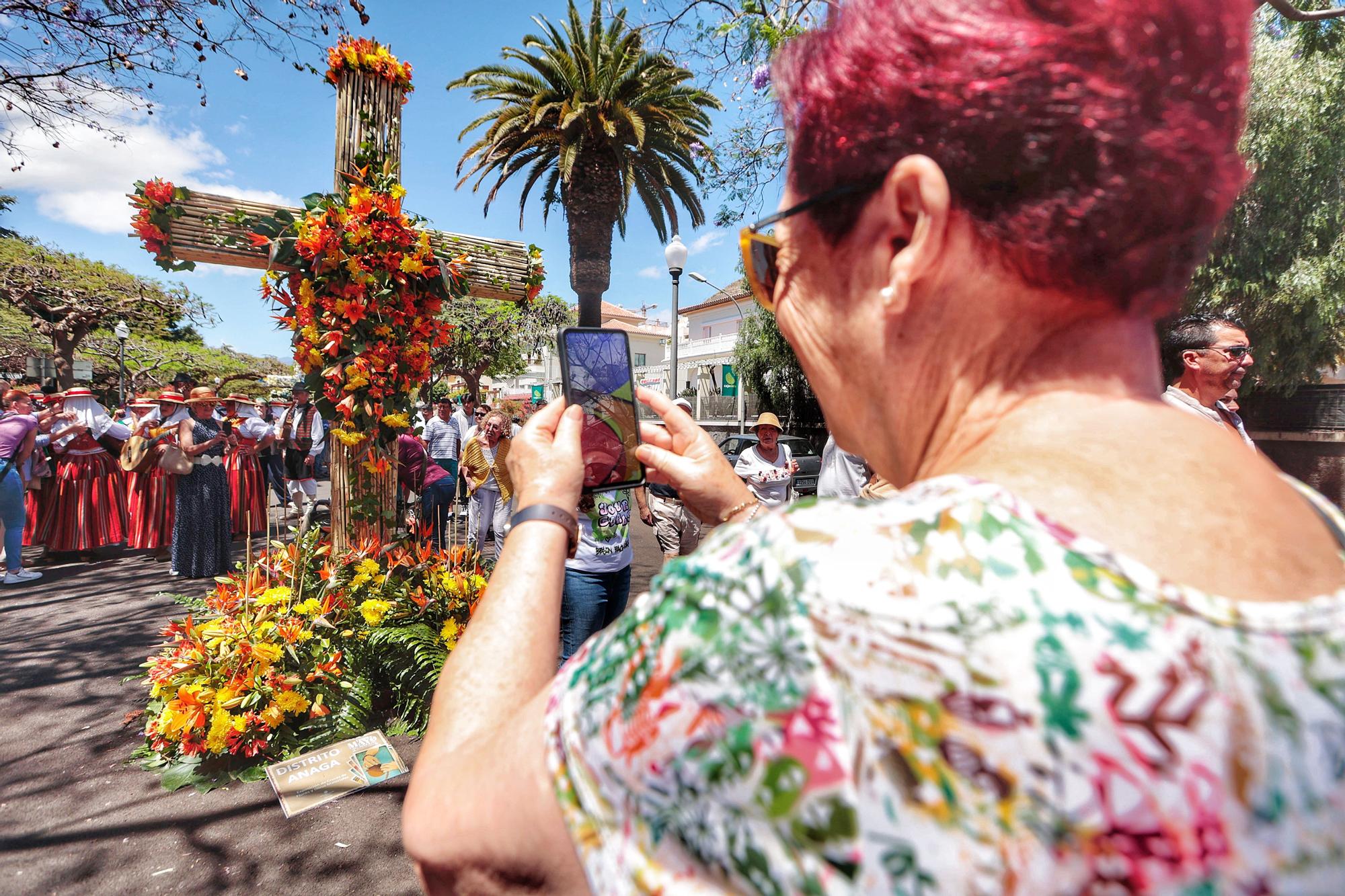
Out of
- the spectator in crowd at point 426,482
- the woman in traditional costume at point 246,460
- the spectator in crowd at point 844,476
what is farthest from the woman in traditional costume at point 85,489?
the spectator in crowd at point 844,476

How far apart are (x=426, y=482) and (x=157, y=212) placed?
13.4 feet

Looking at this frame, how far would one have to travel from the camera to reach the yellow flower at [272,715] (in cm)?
329

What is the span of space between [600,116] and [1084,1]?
33.7 feet

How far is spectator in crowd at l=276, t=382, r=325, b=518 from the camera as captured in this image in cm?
908

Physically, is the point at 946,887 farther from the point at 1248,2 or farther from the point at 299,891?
the point at 299,891

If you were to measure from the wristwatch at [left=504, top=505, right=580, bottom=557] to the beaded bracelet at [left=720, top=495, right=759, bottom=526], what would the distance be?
531mm

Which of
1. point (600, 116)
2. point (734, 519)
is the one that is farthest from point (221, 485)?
point (734, 519)

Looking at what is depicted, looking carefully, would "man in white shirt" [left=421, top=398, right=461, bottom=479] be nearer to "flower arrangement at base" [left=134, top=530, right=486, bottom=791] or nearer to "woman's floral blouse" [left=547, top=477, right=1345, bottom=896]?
"flower arrangement at base" [left=134, top=530, right=486, bottom=791]

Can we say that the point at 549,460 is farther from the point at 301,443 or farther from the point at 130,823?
the point at 301,443

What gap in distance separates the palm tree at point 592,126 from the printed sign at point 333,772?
27.2 feet

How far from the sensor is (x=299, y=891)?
2.57 metres

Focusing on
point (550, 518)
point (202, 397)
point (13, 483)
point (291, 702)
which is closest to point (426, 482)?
point (202, 397)

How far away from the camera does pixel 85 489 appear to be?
796 centimetres

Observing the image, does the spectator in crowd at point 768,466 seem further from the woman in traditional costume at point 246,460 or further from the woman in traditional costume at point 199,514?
the woman in traditional costume at point 246,460
